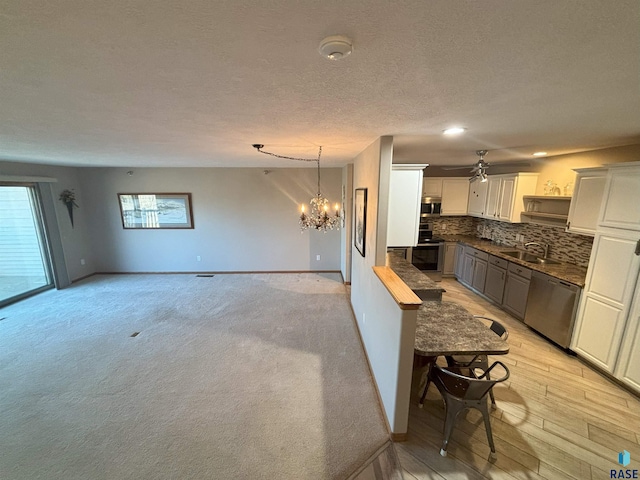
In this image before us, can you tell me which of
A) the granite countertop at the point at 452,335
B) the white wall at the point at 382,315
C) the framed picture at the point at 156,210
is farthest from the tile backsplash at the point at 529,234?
the framed picture at the point at 156,210

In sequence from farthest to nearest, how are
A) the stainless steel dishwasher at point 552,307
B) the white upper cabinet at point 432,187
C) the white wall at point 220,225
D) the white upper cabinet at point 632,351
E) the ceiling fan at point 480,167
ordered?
the white wall at point 220,225, the white upper cabinet at point 432,187, the ceiling fan at point 480,167, the stainless steel dishwasher at point 552,307, the white upper cabinet at point 632,351

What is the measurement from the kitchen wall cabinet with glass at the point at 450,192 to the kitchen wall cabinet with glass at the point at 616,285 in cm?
295

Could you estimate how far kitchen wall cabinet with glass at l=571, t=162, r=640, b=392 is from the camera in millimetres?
2449

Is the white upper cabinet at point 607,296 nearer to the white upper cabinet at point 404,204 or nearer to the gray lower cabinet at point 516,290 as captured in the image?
the gray lower cabinet at point 516,290

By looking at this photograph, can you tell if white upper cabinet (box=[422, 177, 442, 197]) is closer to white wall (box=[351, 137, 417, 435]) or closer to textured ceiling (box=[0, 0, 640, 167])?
white wall (box=[351, 137, 417, 435])

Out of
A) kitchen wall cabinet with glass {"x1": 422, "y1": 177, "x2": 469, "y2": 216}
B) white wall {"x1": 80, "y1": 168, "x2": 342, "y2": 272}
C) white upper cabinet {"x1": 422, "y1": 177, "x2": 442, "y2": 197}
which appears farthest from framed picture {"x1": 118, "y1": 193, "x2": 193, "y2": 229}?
kitchen wall cabinet with glass {"x1": 422, "y1": 177, "x2": 469, "y2": 216}

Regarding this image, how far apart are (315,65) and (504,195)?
5.07 m

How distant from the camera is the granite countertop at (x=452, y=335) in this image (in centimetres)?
194

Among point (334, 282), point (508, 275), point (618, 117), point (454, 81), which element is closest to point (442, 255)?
point (508, 275)

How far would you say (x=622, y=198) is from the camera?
8.39 ft

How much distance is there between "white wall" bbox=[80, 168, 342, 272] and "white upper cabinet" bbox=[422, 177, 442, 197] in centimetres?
195

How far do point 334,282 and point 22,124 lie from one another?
16.1ft

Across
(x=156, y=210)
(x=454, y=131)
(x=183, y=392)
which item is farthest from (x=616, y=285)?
(x=156, y=210)

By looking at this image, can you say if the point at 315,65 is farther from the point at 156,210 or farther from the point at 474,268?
the point at 156,210
